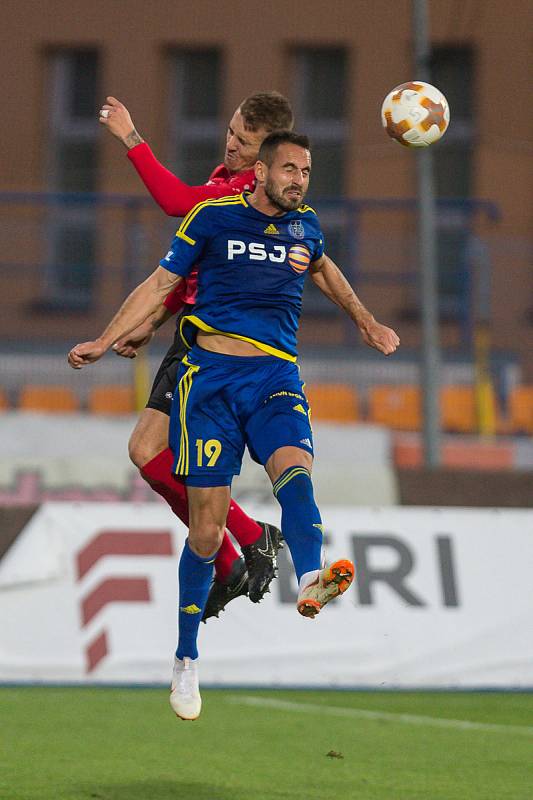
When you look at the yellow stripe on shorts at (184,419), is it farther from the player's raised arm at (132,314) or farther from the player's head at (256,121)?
the player's head at (256,121)

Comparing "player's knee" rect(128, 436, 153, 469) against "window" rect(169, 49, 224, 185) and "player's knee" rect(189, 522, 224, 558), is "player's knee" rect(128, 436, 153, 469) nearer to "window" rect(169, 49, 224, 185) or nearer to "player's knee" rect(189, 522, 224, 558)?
"player's knee" rect(189, 522, 224, 558)

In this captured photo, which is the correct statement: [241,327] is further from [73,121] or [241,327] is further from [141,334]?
[73,121]

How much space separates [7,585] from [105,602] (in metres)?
0.68

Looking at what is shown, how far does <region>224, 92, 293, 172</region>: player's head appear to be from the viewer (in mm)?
6930

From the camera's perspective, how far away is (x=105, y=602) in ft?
34.2

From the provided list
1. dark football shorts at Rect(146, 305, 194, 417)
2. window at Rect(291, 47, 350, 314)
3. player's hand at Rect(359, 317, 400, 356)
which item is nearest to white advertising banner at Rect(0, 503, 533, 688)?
dark football shorts at Rect(146, 305, 194, 417)

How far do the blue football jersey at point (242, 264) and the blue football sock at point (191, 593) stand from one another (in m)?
0.99

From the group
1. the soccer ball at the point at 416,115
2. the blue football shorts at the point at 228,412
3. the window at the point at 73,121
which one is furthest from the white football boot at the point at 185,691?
the window at the point at 73,121

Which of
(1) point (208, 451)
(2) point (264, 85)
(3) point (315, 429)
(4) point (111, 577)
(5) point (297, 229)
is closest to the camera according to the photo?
(1) point (208, 451)

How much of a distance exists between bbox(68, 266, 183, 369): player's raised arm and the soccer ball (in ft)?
4.18

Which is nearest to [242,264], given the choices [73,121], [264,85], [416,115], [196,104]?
[416,115]

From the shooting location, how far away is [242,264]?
662 cm

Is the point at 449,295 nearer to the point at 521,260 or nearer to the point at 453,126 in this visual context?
the point at 521,260

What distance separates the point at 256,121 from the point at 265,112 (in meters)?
0.06
